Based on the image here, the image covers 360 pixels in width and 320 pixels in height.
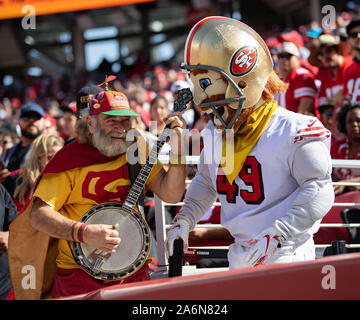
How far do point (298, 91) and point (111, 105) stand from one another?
3.03 meters

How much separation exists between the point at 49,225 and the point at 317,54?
4.08 metres

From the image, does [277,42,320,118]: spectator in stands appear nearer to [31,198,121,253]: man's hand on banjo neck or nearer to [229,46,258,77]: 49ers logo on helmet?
[229,46,258,77]: 49ers logo on helmet

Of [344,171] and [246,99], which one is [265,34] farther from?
[246,99]

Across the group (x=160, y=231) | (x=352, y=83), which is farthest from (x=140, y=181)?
(x=352, y=83)

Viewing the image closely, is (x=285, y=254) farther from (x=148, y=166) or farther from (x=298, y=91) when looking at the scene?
(x=298, y=91)

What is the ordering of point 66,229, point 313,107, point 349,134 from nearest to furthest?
point 66,229 < point 349,134 < point 313,107

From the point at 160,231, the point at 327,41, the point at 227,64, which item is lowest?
the point at 160,231

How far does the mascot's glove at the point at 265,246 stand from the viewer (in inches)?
93.3

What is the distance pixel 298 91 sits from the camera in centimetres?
577

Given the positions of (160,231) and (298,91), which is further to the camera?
(298,91)

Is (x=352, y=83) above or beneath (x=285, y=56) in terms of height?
beneath

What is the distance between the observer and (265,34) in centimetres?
1962

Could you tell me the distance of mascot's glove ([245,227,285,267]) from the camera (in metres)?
2.37
